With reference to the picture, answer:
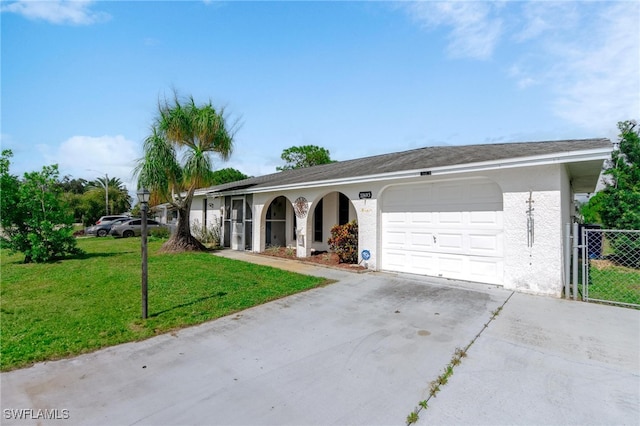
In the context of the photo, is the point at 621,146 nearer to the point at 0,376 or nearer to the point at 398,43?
the point at 398,43

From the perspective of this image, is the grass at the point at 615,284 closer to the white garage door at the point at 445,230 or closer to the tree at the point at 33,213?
the white garage door at the point at 445,230

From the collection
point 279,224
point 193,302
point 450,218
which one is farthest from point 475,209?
point 279,224

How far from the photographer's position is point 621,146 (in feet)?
36.5

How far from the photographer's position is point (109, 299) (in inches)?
237

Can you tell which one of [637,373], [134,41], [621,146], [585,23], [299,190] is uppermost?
[134,41]

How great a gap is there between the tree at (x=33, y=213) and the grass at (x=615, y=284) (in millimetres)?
15561

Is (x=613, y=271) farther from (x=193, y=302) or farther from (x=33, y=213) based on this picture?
(x=33, y=213)

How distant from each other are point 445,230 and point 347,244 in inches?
125

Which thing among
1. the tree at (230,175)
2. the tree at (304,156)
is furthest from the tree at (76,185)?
the tree at (304,156)

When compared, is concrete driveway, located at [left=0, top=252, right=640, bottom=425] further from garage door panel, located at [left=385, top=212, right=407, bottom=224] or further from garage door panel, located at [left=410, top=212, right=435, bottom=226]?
garage door panel, located at [left=385, top=212, right=407, bottom=224]

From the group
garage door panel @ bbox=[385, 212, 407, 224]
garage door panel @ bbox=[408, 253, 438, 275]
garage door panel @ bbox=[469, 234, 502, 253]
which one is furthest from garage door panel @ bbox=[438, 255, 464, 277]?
garage door panel @ bbox=[385, 212, 407, 224]

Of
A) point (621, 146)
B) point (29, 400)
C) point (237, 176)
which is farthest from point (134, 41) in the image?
point (237, 176)

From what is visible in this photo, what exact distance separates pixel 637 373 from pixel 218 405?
4.23m

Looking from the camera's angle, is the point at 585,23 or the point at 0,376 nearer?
the point at 0,376
